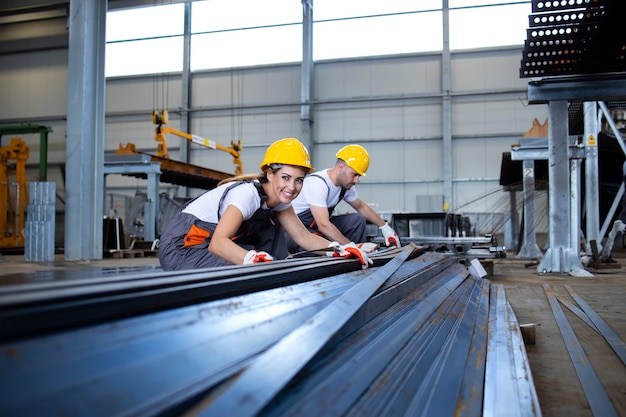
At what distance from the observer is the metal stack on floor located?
7363mm

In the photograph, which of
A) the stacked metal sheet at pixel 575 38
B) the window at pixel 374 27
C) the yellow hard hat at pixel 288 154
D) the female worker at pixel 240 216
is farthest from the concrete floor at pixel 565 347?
the window at pixel 374 27

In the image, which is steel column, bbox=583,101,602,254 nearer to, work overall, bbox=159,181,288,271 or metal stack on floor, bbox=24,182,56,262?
work overall, bbox=159,181,288,271

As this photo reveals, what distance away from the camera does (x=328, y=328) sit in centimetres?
105

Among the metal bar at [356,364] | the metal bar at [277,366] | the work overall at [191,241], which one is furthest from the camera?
the work overall at [191,241]

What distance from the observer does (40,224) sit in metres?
7.41

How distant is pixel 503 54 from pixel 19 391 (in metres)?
16.5

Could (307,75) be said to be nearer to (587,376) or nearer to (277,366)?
(587,376)

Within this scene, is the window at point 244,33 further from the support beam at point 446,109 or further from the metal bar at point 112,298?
the metal bar at point 112,298

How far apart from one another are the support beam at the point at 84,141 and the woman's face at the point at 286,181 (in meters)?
6.03

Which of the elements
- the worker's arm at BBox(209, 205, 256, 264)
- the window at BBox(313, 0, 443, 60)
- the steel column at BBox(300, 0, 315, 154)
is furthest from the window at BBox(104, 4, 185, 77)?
the worker's arm at BBox(209, 205, 256, 264)

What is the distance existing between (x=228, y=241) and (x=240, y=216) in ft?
0.60

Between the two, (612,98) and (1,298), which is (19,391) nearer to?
(1,298)

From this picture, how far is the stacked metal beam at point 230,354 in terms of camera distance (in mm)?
647

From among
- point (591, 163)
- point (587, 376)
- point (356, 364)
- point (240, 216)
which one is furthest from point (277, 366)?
point (591, 163)
